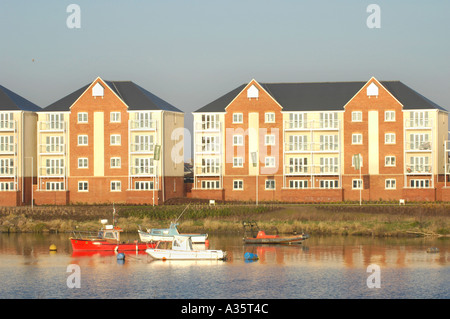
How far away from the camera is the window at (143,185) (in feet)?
330

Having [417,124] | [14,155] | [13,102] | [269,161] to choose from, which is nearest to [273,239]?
[269,161]

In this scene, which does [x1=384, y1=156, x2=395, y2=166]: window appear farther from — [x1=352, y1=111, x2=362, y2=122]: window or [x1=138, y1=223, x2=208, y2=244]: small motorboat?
[x1=138, y1=223, x2=208, y2=244]: small motorboat

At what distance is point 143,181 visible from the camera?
100875mm

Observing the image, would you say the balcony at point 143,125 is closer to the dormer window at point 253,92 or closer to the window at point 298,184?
the dormer window at point 253,92

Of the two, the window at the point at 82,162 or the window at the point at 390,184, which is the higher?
the window at the point at 82,162

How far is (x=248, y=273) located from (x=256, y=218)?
29222 mm

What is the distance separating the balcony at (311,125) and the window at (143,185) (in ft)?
58.1

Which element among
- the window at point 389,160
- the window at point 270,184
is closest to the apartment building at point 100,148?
the window at point 270,184

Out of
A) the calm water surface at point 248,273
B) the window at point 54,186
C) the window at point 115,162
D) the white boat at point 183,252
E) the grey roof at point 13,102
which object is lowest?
the calm water surface at point 248,273

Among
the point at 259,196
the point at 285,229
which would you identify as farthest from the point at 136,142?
the point at 285,229

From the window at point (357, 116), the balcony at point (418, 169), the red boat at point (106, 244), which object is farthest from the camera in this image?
the window at point (357, 116)

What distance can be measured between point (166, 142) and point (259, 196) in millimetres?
13290

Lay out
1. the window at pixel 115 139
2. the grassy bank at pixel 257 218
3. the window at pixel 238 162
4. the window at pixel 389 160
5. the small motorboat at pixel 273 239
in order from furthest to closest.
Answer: the window at pixel 238 162 < the window at pixel 115 139 < the window at pixel 389 160 < the grassy bank at pixel 257 218 < the small motorboat at pixel 273 239
